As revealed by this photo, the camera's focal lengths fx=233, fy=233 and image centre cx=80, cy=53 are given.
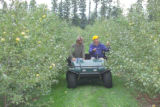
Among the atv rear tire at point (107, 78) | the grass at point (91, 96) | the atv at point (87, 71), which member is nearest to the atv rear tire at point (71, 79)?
the atv at point (87, 71)

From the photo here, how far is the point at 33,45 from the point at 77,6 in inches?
2037

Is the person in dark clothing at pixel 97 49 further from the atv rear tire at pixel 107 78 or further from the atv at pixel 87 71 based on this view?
the atv rear tire at pixel 107 78

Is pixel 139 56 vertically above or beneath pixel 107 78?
above

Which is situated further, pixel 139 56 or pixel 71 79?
pixel 71 79

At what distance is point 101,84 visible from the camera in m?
7.45

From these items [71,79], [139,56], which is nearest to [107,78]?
[71,79]

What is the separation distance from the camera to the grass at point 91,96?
5.74 meters

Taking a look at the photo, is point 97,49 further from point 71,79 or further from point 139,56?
point 139,56

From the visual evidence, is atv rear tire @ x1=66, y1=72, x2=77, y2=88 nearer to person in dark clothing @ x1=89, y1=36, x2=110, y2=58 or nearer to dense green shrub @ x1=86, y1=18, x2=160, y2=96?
person in dark clothing @ x1=89, y1=36, x2=110, y2=58

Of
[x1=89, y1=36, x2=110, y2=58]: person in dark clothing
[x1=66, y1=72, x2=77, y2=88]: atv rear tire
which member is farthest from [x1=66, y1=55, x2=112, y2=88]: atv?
[x1=89, y1=36, x2=110, y2=58]: person in dark clothing

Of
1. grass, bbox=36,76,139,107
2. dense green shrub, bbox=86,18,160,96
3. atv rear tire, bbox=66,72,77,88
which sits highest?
dense green shrub, bbox=86,18,160,96

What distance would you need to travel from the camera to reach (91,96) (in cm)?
628

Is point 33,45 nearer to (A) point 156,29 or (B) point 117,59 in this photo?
(B) point 117,59

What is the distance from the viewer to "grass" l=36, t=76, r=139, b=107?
574cm
